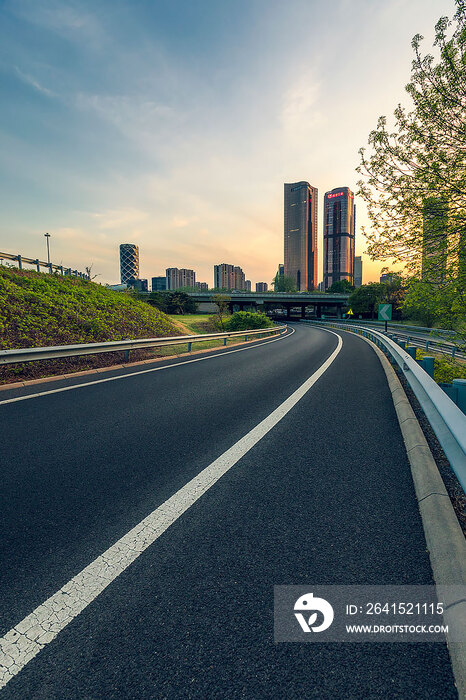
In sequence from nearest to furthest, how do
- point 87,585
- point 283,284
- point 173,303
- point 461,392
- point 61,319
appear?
point 87,585, point 461,392, point 61,319, point 173,303, point 283,284

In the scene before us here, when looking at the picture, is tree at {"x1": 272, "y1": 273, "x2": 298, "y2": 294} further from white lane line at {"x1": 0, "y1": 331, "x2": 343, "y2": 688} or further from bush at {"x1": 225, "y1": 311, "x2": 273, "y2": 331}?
white lane line at {"x1": 0, "y1": 331, "x2": 343, "y2": 688}

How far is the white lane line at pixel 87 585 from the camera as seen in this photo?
61.9 inches

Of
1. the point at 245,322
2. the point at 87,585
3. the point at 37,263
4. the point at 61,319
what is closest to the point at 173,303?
the point at 245,322

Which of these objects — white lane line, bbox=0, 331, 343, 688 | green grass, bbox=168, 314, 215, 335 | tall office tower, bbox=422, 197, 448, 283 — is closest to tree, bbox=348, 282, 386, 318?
green grass, bbox=168, 314, 215, 335

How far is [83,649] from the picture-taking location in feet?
5.19

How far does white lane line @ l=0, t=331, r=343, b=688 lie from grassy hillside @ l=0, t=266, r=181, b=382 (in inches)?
274

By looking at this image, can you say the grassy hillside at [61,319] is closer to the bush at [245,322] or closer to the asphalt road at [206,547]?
the asphalt road at [206,547]

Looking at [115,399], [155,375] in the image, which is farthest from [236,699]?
[155,375]

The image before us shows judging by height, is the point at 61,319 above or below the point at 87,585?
above

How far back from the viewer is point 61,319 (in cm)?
1321

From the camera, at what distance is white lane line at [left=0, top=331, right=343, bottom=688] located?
1.57 meters

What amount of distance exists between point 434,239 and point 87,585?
10196 mm

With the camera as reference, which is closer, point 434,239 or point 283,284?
point 434,239

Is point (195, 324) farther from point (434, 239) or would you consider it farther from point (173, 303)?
point (173, 303)
